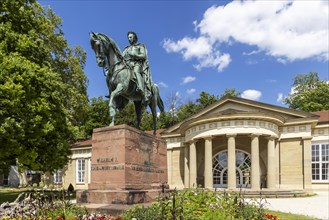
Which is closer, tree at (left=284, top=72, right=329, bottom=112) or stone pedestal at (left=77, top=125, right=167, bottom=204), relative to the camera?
stone pedestal at (left=77, top=125, right=167, bottom=204)

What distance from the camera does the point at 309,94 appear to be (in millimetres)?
54969

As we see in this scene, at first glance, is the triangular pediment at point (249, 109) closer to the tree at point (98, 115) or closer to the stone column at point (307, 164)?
the stone column at point (307, 164)

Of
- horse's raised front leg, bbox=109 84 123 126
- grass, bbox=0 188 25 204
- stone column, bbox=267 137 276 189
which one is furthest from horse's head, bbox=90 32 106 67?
stone column, bbox=267 137 276 189

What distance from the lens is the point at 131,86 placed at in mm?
12102

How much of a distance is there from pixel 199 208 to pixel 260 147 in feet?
81.1

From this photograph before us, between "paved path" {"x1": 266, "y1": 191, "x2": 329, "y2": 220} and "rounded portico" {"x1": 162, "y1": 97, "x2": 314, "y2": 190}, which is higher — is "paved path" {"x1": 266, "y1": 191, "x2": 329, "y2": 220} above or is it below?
below

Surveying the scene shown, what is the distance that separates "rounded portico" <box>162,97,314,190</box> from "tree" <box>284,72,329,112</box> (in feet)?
72.8

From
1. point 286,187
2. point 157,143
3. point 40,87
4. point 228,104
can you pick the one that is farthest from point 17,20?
point 286,187

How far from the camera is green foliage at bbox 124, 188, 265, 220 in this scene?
7223 millimetres

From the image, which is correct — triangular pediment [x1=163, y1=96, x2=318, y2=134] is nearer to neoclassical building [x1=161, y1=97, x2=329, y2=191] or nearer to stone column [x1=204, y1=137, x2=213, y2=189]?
neoclassical building [x1=161, y1=97, x2=329, y2=191]

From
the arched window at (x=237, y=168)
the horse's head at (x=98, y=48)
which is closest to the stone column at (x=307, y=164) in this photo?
the arched window at (x=237, y=168)

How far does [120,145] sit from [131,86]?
8.40 feet

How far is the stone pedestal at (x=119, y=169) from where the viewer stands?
1009cm

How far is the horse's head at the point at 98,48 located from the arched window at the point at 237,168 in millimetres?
23181
